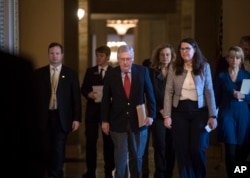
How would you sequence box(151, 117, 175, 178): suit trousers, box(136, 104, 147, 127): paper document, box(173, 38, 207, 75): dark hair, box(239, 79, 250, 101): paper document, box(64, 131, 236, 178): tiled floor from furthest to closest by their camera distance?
box(64, 131, 236, 178): tiled floor
box(151, 117, 175, 178): suit trousers
box(239, 79, 250, 101): paper document
box(173, 38, 207, 75): dark hair
box(136, 104, 147, 127): paper document

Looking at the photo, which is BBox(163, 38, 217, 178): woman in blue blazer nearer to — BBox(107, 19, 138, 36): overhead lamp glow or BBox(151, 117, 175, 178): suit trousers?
BBox(151, 117, 175, 178): suit trousers

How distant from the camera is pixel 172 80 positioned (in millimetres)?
7324

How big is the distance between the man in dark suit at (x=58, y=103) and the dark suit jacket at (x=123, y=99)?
0.67 metres

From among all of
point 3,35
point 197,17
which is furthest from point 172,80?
point 197,17

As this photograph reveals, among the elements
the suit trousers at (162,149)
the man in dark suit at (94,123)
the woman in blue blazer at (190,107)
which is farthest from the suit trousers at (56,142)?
the woman in blue blazer at (190,107)

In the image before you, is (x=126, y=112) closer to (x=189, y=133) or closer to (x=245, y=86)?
(x=189, y=133)

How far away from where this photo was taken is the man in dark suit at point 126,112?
23.5 feet

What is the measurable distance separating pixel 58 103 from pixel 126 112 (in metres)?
1.02

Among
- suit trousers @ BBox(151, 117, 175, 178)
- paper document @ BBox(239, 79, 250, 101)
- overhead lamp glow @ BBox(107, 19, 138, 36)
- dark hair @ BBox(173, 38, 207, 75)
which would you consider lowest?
suit trousers @ BBox(151, 117, 175, 178)

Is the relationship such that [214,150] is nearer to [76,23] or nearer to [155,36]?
[76,23]

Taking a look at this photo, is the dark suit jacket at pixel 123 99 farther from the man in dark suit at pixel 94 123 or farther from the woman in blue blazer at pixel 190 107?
the man in dark suit at pixel 94 123

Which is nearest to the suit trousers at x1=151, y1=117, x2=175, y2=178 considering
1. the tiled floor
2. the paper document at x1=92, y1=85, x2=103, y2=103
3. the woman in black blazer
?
the woman in black blazer

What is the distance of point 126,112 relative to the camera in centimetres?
714

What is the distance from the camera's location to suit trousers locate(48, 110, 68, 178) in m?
7.83
